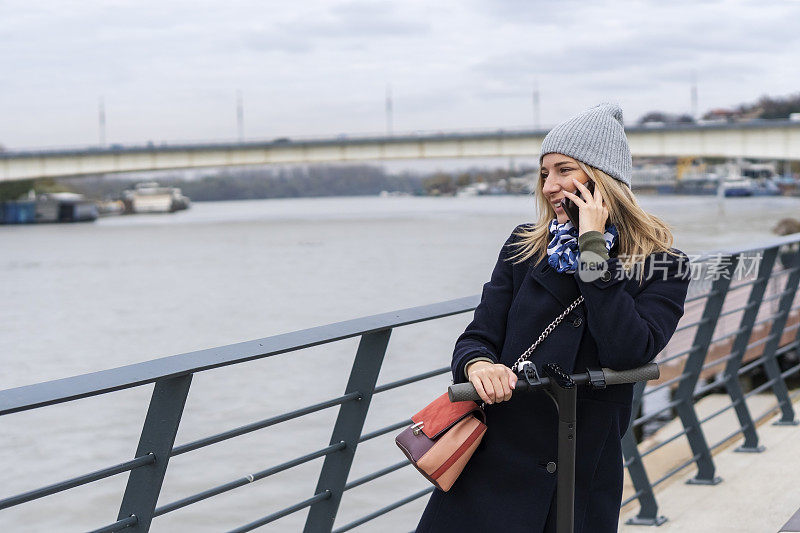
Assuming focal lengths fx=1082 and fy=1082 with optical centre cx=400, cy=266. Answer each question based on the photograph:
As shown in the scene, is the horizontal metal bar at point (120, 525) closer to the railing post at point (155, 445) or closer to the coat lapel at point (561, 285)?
the railing post at point (155, 445)

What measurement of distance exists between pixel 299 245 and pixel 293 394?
44.7 m

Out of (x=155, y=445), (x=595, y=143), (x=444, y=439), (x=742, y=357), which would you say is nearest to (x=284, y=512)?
(x=155, y=445)

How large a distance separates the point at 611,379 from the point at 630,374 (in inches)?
1.8

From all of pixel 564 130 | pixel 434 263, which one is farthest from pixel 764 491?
pixel 434 263

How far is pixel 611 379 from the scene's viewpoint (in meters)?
2.22

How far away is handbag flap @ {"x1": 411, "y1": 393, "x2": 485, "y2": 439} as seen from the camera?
2.35 meters

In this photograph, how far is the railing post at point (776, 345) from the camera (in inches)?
250

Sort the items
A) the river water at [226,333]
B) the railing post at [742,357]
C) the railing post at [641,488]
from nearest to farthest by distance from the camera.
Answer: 1. the railing post at [641,488]
2. the railing post at [742,357]
3. the river water at [226,333]

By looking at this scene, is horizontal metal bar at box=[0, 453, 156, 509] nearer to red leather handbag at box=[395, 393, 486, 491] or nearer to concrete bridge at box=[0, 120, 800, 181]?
red leather handbag at box=[395, 393, 486, 491]

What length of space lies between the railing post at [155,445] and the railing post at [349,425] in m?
0.69

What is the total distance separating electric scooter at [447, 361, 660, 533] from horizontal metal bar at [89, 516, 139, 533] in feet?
2.85

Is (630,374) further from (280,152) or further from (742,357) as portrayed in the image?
(280,152)

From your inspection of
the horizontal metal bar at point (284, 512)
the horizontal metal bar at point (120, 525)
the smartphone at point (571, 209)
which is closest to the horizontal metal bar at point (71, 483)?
the horizontal metal bar at point (120, 525)

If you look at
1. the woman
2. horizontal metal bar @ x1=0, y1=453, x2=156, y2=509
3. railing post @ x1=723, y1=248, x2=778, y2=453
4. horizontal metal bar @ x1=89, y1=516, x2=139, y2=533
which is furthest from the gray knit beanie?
railing post @ x1=723, y1=248, x2=778, y2=453
